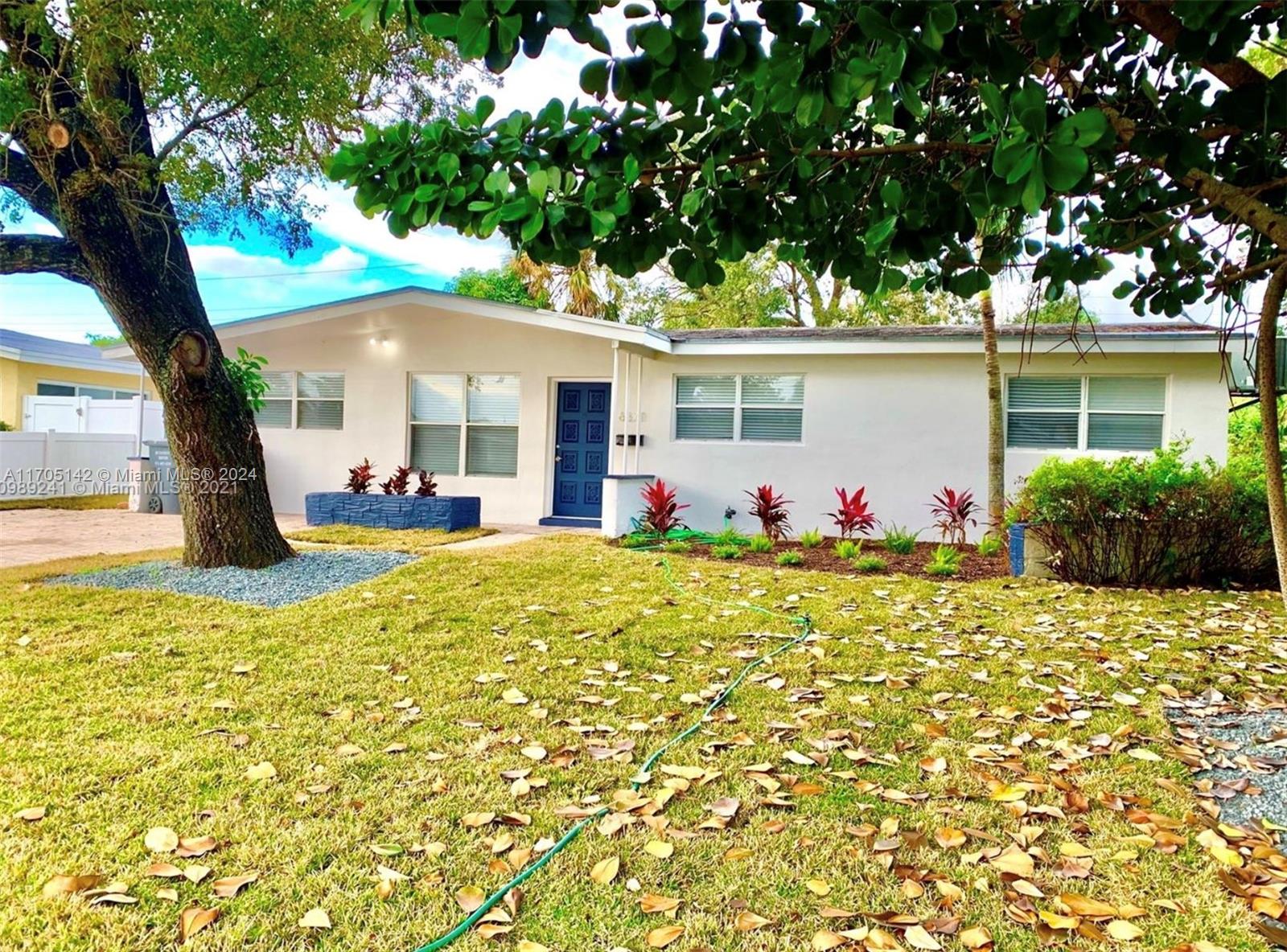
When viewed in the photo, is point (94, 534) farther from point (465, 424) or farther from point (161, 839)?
point (161, 839)

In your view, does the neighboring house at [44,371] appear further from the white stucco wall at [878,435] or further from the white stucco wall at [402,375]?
the white stucco wall at [878,435]

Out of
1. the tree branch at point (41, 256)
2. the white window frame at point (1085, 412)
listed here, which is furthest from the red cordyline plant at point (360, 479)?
the white window frame at point (1085, 412)

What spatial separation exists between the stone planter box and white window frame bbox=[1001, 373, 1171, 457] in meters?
7.12

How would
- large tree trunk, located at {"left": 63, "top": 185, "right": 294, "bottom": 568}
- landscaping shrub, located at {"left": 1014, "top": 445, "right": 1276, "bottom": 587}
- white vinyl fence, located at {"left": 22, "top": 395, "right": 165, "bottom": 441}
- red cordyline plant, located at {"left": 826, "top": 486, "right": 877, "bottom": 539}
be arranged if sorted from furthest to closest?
white vinyl fence, located at {"left": 22, "top": 395, "right": 165, "bottom": 441} < red cordyline plant, located at {"left": 826, "top": 486, "right": 877, "bottom": 539} < landscaping shrub, located at {"left": 1014, "top": 445, "right": 1276, "bottom": 587} < large tree trunk, located at {"left": 63, "top": 185, "right": 294, "bottom": 568}

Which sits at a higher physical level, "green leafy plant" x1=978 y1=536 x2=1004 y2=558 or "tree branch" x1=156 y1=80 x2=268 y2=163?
"tree branch" x1=156 y1=80 x2=268 y2=163

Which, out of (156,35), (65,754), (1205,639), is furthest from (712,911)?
(156,35)

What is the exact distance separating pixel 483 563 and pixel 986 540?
566 cm

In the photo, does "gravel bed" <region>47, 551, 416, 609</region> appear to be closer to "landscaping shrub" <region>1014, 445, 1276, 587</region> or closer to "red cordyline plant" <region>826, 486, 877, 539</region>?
"red cordyline plant" <region>826, 486, 877, 539</region>

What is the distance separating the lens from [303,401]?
41.1 ft

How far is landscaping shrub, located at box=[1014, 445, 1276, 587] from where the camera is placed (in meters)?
6.77

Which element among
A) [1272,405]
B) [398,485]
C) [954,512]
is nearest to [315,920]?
[1272,405]

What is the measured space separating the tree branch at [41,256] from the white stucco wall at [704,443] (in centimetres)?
535

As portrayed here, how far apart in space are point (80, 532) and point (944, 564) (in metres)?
9.86

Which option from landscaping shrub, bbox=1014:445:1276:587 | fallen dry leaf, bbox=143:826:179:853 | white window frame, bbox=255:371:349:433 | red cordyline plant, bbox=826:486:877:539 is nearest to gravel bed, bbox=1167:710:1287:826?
fallen dry leaf, bbox=143:826:179:853
